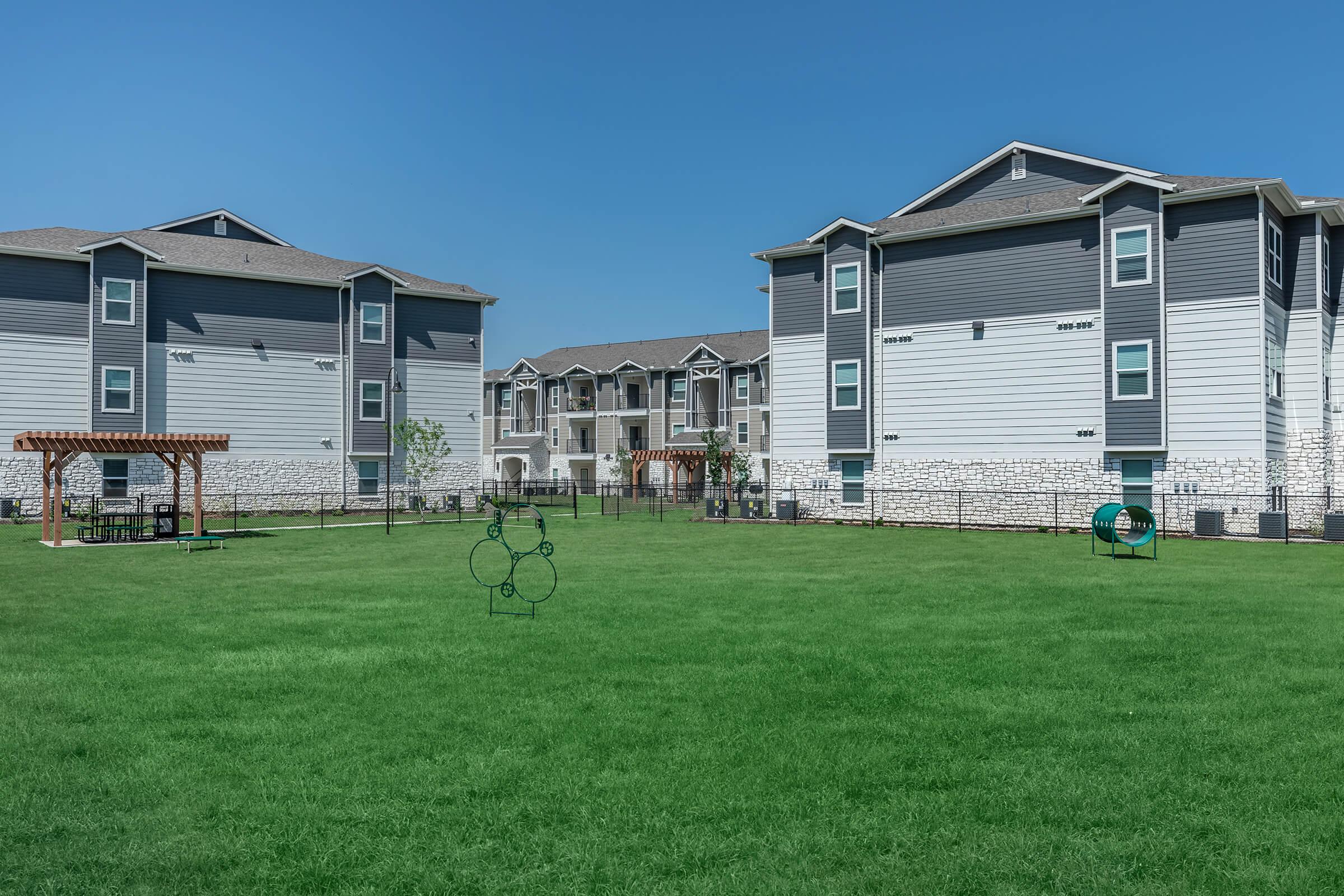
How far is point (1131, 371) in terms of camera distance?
2869cm

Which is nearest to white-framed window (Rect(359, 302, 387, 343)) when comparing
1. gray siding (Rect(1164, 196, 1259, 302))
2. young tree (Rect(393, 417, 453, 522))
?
young tree (Rect(393, 417, 453, 522))

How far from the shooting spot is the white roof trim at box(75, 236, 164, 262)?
3441cm

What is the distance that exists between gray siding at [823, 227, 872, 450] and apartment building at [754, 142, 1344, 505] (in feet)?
0.24

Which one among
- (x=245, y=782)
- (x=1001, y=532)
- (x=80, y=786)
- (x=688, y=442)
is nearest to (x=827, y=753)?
(x=245, y=782)

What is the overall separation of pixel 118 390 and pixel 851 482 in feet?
88.3

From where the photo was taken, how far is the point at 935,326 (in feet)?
106

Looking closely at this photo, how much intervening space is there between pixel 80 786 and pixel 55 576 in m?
13.2

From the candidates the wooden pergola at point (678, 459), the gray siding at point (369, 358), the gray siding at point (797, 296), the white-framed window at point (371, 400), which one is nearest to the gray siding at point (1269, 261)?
the gray siding at point (797, 296)

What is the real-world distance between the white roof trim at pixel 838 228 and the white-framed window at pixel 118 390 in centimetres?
2547

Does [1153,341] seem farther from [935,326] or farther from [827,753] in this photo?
[827,753]

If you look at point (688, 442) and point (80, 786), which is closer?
point (80, 786)

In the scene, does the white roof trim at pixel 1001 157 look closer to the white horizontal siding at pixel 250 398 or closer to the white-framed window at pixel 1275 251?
the white-framed window at pixel 1275 251

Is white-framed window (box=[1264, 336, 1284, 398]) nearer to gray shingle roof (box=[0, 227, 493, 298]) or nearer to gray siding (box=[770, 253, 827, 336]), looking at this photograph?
gray siding (box=[770, 253, 827, 336])

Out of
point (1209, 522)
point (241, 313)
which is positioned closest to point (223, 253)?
point (241, 313)
